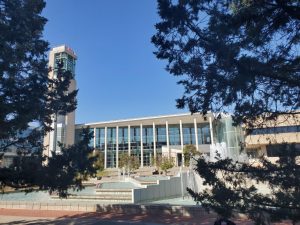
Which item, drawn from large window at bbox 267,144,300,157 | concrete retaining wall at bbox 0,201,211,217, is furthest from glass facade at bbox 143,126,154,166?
large window at bbox 267,144,300,157

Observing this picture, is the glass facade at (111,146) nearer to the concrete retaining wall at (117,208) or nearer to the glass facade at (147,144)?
the glass facade at (147,144)

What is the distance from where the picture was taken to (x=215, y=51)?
19.7ft

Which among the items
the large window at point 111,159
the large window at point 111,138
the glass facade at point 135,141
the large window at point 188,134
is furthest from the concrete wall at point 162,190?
the large window at point 111,138

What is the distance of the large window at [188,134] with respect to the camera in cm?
7044

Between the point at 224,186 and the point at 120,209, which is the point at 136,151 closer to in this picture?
the point at 120,209

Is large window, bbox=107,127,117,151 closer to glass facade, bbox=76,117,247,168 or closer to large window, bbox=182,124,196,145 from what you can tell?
glass facade, bbox=76,117,247,168

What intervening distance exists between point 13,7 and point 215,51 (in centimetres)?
589

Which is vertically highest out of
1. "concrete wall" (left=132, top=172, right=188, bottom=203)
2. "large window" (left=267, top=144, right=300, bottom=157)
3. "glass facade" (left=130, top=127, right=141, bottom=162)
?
"glass facade" (left=130, top=127, right=141, bottom=162)

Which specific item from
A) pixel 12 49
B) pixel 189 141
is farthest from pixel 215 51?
pixel 189 141

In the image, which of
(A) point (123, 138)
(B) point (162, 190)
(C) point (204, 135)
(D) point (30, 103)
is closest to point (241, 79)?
(D) point (30, 103)

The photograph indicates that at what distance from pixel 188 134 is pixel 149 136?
28.2 feet

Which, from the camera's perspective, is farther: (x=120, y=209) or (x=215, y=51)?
(x=120, y=209)

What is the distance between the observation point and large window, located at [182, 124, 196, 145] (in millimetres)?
70438

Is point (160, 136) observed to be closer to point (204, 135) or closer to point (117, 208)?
point (204, 135)
